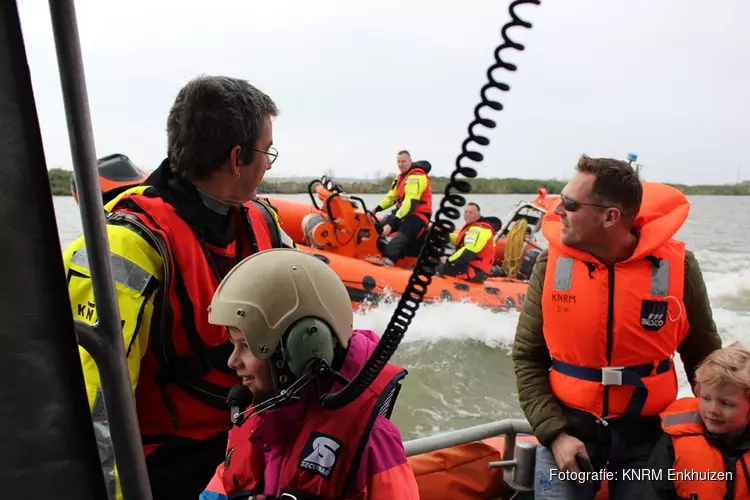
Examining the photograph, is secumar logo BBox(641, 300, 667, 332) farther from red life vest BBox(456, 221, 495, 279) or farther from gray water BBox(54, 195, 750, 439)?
red life vest BBox(456, 221, 495, 279)

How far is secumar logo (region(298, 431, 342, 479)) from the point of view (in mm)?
1053

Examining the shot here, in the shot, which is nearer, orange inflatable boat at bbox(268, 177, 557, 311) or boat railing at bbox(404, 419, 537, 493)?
boat railing at bbox(404, 419, 537, 493)

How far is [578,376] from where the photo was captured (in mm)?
1975

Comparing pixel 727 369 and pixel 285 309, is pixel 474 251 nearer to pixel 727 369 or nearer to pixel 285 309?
pixel 727 369

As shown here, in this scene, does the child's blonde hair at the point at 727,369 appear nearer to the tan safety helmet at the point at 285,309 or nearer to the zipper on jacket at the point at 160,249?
the tan safety helmet at the point at 285,309

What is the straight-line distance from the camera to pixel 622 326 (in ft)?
6.31

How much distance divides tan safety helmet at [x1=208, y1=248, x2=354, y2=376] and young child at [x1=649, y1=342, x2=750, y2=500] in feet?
4.03

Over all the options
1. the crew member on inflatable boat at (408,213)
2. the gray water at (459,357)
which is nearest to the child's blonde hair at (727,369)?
the gray water at (459,357)

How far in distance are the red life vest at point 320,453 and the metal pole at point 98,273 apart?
0.39m

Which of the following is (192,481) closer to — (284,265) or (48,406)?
(284,265)

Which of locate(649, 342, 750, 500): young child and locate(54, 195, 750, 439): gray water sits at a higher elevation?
locate(649, 342, 750, 500): young child

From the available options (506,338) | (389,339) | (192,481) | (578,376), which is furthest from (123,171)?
(506,338)

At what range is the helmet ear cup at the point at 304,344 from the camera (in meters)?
1.05

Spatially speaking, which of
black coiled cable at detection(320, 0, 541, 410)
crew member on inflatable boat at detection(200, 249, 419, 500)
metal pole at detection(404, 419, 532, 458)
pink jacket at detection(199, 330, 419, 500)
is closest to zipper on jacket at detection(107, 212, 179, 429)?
crew member on inflatable boat at detection(200, 249, 419, 500)
